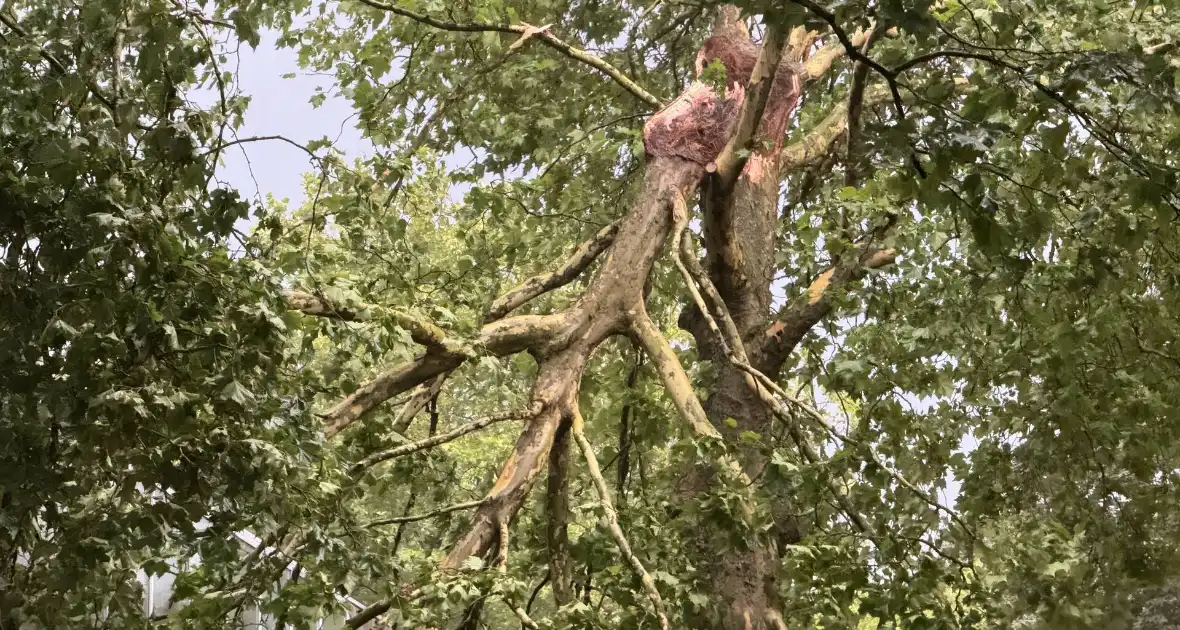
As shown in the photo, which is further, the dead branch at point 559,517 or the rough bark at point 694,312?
the dead branch at point 559,517

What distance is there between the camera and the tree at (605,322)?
3.22 metres

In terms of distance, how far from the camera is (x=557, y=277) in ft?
23.2

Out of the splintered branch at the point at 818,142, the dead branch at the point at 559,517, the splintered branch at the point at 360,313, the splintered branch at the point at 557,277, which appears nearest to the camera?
the splintered branch at the point at 360,313

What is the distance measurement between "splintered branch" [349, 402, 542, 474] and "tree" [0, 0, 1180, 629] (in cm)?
3

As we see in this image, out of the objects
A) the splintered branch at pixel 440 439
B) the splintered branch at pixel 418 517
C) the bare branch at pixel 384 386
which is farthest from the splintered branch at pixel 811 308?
the splintered branch at pixel 418 517

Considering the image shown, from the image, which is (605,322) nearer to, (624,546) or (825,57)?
(624,546)

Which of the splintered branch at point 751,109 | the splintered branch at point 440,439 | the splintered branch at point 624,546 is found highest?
the splintered branch at point 751,109

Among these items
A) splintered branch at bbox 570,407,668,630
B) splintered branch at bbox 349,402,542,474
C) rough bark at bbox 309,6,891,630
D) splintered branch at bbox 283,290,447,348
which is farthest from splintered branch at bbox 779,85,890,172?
splintered branch at bbox 283,290,447,348

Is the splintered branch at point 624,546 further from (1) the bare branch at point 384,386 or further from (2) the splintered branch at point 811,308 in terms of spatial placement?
(2) the splintered branch at point 811,308

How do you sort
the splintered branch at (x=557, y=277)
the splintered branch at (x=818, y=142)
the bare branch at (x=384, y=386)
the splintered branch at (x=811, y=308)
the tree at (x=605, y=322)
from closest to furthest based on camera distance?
the tree at (x=605, y=322), the bare branch at (x=384, y=386), the splintered branch at (x=557, y=277), the splintered branch at (x=811, y=308), the splintered branch at (x=818, y=142)

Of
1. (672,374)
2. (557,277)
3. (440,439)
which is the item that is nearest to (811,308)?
(672,374)

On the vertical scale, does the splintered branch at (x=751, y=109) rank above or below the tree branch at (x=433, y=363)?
above

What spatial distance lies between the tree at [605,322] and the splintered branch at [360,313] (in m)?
0.03

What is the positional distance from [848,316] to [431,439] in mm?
3075
